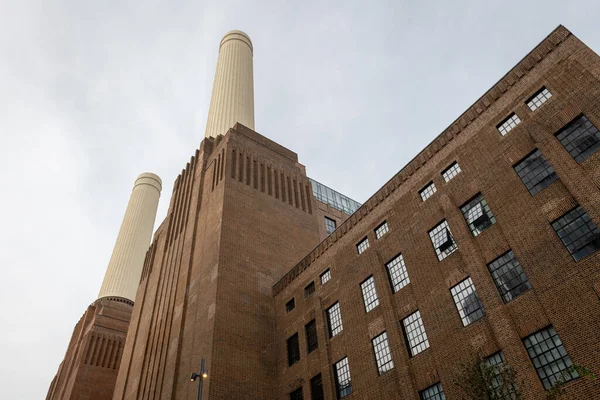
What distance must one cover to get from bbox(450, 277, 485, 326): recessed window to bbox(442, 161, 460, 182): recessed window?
5697 mm

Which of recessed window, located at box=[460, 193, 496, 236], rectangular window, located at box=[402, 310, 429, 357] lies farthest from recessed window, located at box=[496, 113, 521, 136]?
rectangular window, located at box=[402, 310, 429, 357]

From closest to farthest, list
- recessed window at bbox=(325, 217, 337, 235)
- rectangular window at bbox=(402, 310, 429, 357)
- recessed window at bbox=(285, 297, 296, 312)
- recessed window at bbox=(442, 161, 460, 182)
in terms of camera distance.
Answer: rectangular window at bbox=(402, 310, 429, 357) → recessed window at bbox=(442, 161, 460, 182) → recessed window at bbox=(285, 297, 296, 312) → recessed window at bbox=(325, 217, 337, 235)

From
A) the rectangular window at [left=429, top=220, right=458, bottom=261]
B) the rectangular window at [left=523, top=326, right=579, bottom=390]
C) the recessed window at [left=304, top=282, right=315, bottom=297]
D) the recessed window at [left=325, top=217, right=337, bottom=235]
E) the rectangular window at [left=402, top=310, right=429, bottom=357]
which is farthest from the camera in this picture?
the recessed window at [left=325, top=217, right=337, bottom=235]

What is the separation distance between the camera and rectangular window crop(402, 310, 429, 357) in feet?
70.3

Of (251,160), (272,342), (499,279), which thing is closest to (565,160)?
(499,279)

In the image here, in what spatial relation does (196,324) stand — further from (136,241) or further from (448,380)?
(136,241)

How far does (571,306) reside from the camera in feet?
53.5

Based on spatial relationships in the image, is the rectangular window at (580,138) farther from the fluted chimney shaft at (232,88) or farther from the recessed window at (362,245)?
the fluted chimney shaft at (232,88)

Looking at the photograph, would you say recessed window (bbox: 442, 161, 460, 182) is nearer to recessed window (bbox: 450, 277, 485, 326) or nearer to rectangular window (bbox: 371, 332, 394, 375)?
recessed window (bbox: 450, 277, 485, 326)

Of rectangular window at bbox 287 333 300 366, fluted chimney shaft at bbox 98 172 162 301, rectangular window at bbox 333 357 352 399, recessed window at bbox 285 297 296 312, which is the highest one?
fluted chimney shaft at bbox 98 172 162 301

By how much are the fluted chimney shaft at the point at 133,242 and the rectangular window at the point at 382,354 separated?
2351 inches

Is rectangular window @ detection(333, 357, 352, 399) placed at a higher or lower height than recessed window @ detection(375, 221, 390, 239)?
lower

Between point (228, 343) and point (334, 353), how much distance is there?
7.51m

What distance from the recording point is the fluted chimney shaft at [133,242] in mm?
75875
